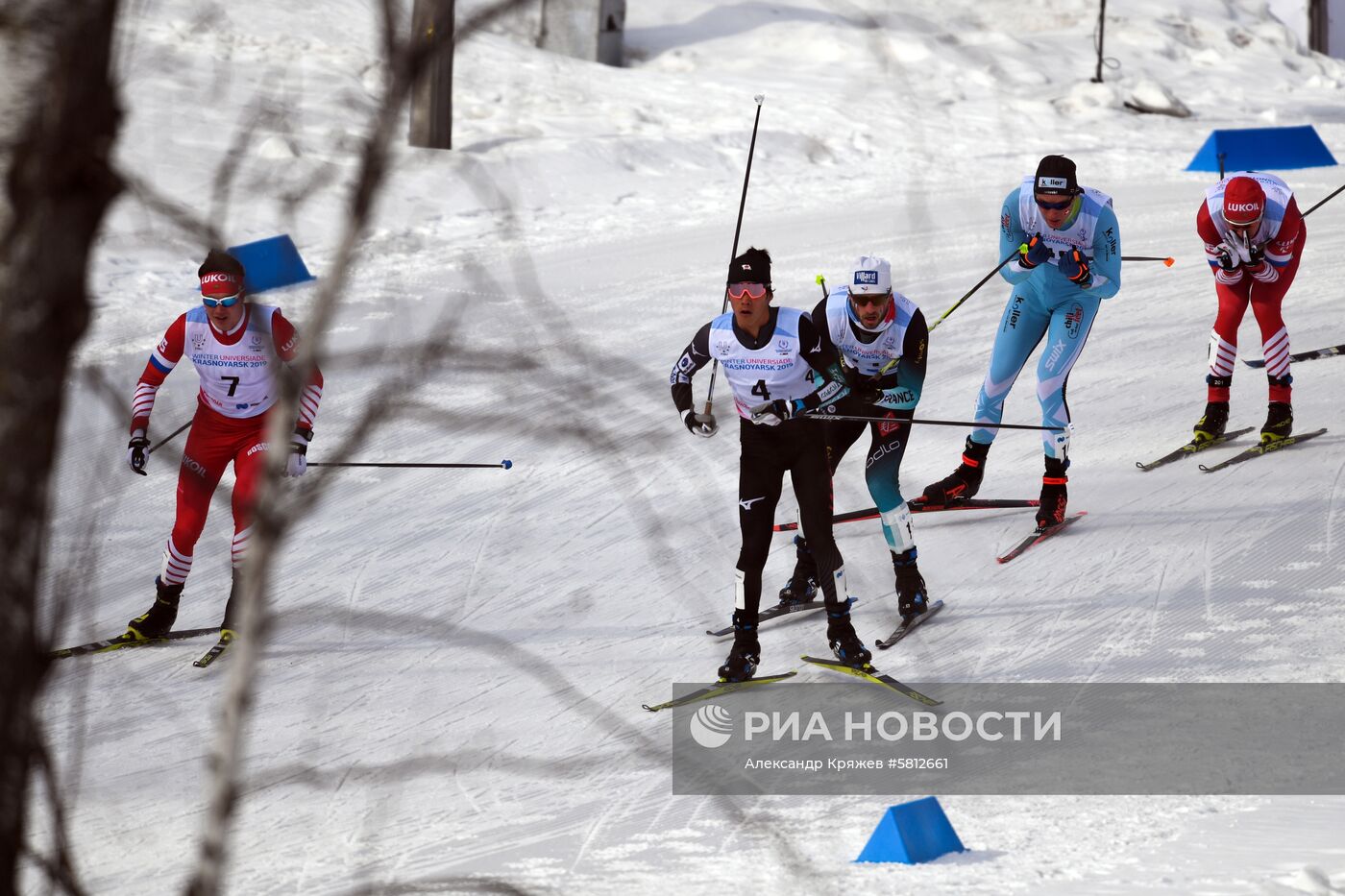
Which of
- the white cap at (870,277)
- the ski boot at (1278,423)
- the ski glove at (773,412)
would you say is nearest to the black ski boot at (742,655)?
the ski glove at (773,412)

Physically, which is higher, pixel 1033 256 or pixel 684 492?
pixel 1033 256

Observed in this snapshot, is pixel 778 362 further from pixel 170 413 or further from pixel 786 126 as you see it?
pixel 786 126

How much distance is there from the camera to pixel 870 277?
7.43 metres

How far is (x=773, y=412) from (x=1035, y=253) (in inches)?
105

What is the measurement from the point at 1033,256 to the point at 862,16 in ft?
23.1

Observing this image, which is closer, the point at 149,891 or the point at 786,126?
the point at 149,891

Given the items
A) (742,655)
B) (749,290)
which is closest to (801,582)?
(742,655)

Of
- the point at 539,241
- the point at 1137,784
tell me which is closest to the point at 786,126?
the point at 539,241

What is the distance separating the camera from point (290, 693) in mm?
7617

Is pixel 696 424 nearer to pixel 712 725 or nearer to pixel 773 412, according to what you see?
pixel 773 412

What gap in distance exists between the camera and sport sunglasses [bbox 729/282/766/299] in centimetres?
683

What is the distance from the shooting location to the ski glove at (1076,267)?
8.70 meters

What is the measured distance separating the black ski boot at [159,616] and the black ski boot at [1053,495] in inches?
193

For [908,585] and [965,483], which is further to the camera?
[965,483]
